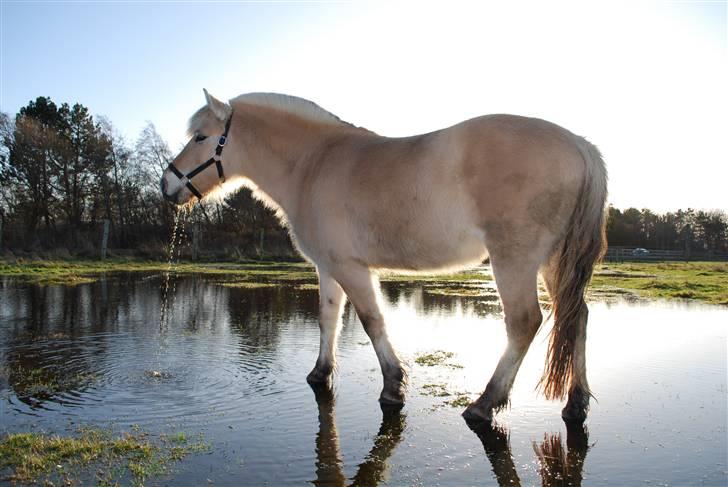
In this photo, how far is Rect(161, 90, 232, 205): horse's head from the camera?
234 inches

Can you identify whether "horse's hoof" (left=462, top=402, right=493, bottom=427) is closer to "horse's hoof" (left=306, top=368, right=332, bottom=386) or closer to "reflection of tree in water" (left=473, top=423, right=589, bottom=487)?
"reflection of tree in water" (left=473, top=423, right=589, bottom=487)

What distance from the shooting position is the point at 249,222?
40156 millimetres

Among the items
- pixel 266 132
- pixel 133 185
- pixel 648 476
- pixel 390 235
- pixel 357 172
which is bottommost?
pixel 648 476

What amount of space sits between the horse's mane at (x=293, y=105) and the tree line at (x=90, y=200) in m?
27.9

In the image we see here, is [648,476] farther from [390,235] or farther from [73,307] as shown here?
[73,307]

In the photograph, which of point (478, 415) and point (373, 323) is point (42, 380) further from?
point (478, 415)

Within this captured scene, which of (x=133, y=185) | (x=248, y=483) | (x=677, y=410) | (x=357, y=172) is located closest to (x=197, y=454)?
(x=248, y=483)

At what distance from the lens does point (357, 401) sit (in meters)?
4.96

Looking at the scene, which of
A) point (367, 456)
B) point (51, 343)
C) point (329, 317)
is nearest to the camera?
point (367, 456)

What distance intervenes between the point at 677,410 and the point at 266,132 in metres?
4.65

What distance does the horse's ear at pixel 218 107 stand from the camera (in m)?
5.77

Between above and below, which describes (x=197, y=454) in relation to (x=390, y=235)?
below

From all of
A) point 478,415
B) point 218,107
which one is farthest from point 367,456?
point 218,107

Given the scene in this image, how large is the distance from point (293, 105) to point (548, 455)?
4154 mm
